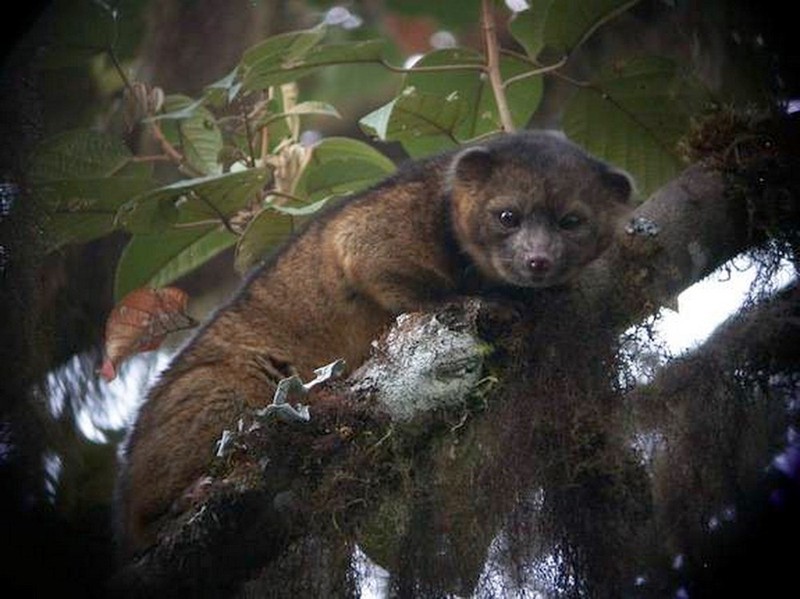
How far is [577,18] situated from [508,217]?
111cm

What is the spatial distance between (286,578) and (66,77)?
324cm

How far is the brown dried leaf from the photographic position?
232 inches

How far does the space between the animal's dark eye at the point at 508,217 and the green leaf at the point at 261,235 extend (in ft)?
3.62

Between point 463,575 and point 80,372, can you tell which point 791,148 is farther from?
point 80,372

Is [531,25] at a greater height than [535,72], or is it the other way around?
[531,25]

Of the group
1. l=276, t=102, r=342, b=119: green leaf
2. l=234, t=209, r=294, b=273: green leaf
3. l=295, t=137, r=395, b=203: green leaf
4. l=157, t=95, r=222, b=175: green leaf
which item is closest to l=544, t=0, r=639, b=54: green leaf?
l=295, t=137, r=395, b=203: green leaf

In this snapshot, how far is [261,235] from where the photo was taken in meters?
5.98

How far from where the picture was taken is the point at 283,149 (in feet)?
21.3

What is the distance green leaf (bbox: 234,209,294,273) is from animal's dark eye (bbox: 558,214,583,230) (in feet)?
4.56

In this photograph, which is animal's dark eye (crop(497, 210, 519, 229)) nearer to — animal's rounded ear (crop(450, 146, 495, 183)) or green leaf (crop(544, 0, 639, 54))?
animal's rounded ear (crop(450, 146, 495, 183))

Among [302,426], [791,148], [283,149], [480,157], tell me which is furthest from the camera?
[283,149]

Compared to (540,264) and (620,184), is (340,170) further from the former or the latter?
(540,264)

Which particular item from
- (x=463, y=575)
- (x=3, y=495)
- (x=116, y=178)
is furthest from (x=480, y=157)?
(x=3, y=495)

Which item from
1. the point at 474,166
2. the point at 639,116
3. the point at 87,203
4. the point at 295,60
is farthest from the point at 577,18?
the point at 87,203
